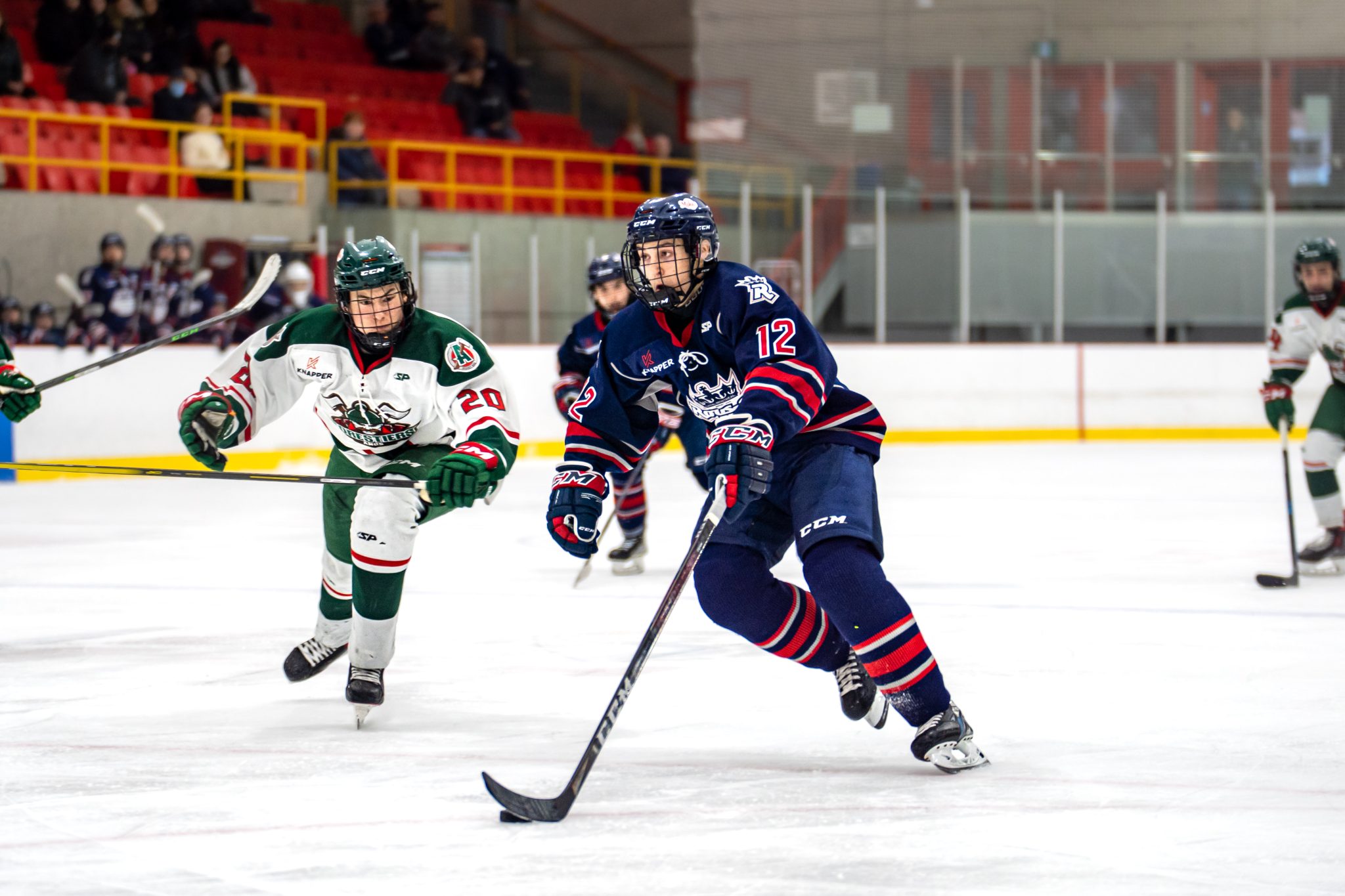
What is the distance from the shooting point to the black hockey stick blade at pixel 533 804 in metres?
2.75

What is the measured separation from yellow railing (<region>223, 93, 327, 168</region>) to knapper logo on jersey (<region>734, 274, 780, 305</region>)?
415 inches

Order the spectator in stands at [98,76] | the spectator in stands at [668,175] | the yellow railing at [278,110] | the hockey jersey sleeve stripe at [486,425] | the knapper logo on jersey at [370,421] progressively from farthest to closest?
1. the spectator in stands at [668,175]
2. the yellow railing at [278,110]
3. the spectator in stands at [98,76]
4. the knapper logo on jersey at [370,421]
5. the hockey jersey sleeve stripe at [486,425]

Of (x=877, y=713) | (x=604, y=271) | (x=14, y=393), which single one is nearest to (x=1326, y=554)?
(x=604, y=271)

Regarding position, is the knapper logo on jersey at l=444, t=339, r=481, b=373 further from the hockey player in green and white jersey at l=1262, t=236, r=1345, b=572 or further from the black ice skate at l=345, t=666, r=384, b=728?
the hockey player in green and white jersey at l=1262, t=236, r=1345, b=572

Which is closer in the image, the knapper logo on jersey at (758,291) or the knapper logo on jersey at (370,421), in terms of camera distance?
the knapper logo on jersey at (758,291)

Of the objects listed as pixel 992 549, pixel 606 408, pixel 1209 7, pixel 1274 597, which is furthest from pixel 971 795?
pixel 1209 7

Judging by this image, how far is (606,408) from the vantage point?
3285 mm

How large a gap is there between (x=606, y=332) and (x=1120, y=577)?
3.16m

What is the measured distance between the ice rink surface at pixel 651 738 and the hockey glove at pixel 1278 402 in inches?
20.9

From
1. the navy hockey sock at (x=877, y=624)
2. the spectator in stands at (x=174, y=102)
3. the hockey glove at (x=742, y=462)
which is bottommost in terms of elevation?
the navy hockey sock at (x=877, y=624)

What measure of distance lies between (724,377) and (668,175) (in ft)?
41.7

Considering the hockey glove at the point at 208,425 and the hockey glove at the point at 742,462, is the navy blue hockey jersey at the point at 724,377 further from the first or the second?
the hockey glove at the point at 208,425

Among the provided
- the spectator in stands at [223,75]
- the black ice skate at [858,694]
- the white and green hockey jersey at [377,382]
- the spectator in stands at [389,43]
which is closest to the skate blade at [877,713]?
the black ice skate at [858,694]

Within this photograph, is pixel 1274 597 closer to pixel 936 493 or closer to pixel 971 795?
pixel 971 795
